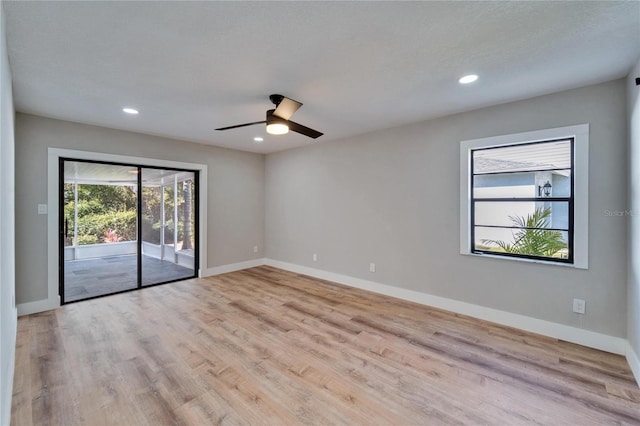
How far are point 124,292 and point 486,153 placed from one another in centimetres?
561

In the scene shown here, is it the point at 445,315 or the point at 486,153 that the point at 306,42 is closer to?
the point at 486,153

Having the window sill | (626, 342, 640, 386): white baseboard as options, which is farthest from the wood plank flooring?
the window sill

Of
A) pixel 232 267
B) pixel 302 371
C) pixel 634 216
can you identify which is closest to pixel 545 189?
pixel 634 216

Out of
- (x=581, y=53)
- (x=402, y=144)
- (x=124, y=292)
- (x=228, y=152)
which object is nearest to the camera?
(x=581, y=53)

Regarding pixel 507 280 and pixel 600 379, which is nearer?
pixel 600 379

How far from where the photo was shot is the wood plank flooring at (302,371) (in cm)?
187

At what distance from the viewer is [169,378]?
224cm

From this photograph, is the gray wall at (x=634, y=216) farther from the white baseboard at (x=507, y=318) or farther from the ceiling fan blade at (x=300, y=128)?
the ceiling fan blade at (x=300, y=128)

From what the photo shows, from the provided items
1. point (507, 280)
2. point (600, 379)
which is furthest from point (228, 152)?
point (600, 379)

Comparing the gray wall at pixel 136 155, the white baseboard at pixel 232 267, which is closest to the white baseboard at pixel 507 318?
the white baseboard at pixel 232 267

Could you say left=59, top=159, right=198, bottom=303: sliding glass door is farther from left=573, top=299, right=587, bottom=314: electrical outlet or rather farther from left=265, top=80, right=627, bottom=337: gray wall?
left=573, top=299, right=587, bottom=314: electrical outlet

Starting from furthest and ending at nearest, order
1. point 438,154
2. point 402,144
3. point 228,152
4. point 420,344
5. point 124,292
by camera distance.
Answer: point 228,152 → point 124,292 → point 402,144 → point 438,154 → point 420,344

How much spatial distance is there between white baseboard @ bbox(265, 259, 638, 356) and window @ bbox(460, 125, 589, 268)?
0.67 meters

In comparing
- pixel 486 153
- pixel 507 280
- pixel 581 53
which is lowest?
pixel 507 280
